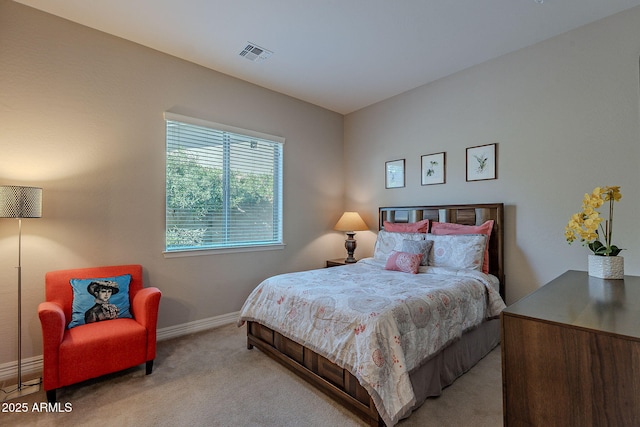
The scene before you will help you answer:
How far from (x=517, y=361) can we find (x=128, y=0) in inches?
136

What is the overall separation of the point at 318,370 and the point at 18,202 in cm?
246

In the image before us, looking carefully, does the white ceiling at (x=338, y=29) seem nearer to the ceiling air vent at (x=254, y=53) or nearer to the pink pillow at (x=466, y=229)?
the ceiling air vent at (x=254, y=53)

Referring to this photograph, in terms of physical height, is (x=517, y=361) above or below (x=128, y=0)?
below

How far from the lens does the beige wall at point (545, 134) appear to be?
251cm

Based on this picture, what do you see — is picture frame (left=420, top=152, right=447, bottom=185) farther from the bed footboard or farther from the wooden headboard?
the bed footboard

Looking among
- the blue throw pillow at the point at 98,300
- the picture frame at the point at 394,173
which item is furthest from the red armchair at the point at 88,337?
the picture frame at the point at 394,173

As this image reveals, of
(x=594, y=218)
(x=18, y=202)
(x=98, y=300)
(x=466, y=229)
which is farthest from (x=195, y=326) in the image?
(x=594, y=218)

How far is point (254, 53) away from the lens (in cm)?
312

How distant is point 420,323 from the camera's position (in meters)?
1.94

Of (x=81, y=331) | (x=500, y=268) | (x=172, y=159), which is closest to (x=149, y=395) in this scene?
(x=81, y=331)

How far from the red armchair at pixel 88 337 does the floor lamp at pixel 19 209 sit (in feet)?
0.90

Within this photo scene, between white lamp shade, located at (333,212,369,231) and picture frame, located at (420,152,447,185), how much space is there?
1.03 meters

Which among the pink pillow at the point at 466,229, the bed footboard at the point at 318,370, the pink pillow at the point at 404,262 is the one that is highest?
the pink pillow at the point at 466,229

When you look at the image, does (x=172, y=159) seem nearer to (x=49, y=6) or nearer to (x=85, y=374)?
(x=49, y=6)
